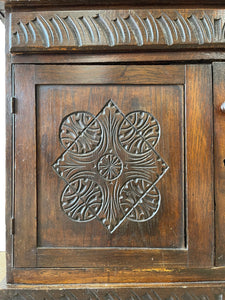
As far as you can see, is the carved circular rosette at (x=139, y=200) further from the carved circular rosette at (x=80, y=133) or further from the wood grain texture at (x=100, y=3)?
the wood grain texture at (x=100, y=3)

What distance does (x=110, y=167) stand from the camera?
3.08ft

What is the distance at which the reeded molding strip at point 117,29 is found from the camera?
0.92 meters

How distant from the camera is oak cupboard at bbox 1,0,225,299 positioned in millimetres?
920

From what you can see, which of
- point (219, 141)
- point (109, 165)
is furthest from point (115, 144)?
point (219, 141)

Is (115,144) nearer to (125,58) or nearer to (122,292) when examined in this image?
(125,58)

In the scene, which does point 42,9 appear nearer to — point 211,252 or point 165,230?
point 165,230

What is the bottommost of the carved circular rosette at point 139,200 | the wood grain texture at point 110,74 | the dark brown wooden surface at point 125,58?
the carved circular rosette at point 139,200

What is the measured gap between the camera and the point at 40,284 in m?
0.93

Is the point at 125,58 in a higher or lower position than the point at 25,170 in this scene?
higher

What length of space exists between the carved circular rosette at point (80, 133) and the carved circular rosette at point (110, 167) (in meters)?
0.05

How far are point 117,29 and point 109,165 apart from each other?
0.39 meters

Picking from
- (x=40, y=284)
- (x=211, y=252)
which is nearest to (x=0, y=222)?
(x=40, y=284)

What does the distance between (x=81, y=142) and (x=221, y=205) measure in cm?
44

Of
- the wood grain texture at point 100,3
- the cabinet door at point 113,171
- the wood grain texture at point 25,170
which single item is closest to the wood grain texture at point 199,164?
the cabinet door at point 113,171
